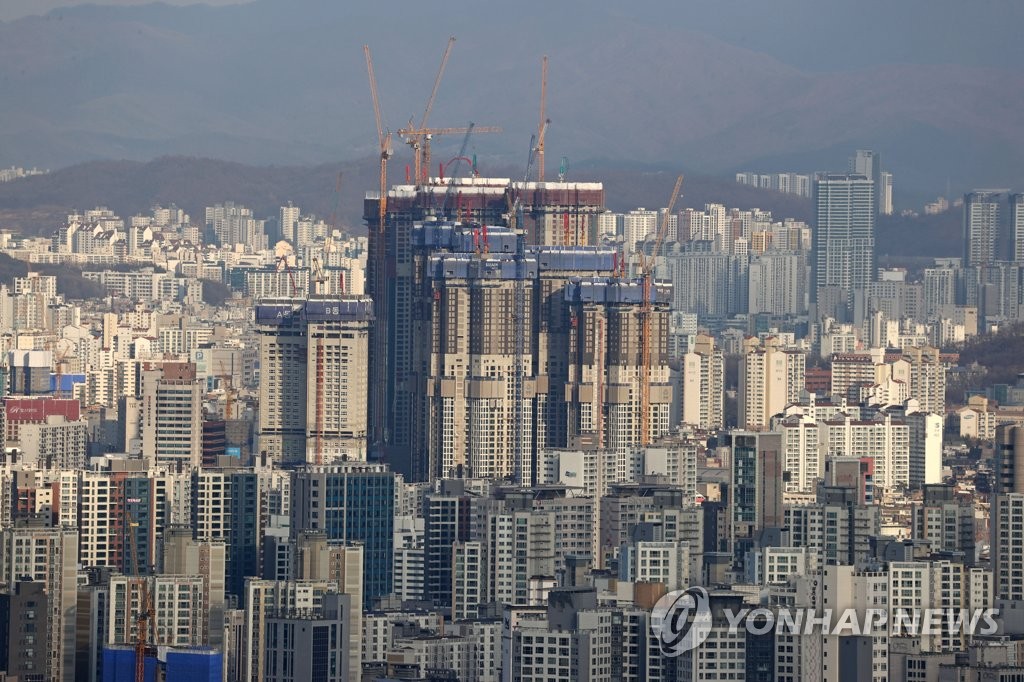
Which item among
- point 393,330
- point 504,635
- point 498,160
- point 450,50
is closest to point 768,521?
point 504,635

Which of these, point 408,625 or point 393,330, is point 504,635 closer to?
point 408,625

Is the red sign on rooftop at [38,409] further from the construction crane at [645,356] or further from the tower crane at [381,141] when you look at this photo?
A: the construction crane at [645,356]

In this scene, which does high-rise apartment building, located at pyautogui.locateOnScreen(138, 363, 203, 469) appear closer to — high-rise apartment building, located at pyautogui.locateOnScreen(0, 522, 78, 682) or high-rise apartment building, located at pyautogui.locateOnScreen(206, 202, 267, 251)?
high-rise apartment building, located at pyautogui.locateOnScreen(0, 522, 78, 682)

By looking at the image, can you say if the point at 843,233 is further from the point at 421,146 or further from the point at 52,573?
the point at 52,573

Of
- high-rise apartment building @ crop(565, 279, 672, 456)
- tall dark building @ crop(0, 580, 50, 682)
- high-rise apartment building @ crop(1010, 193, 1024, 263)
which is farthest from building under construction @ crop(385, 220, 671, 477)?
high-rise apartment building @ crop(1010, 193, 1024, 263)

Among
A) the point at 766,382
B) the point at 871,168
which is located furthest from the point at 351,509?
the point at 871,168
